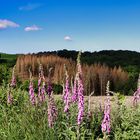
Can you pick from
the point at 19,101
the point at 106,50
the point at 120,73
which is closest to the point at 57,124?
the point at 19,101

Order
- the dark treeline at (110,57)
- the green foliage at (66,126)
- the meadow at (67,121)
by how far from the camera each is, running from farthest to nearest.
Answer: the dark treeline at (110,57) < the green foliage at (66,126) < the meadow at (67,121)

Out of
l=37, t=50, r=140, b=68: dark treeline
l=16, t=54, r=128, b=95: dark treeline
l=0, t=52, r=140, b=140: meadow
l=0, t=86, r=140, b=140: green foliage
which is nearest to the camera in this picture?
l=0, t=52, r=140, b=140: meadow

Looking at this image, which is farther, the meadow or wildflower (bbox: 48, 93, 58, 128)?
wildflower (bbox: 48, 93, 58, 128)

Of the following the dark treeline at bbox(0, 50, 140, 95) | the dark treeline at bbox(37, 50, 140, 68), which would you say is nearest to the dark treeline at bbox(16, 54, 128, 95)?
the dark treeline at bbox(0, 50, 140, 95)

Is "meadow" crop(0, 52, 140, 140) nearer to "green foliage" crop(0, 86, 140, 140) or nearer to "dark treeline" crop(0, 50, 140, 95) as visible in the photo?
"green foliage" crop(0, 86, 140, 140)

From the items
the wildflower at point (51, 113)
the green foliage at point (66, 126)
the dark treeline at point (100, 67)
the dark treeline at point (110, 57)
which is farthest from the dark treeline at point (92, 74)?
the wildflower at point (51, 113)

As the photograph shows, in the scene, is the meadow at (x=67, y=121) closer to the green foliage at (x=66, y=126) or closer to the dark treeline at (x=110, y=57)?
the green foliage at (x=66, y=126)

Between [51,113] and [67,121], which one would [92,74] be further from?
[51,113]

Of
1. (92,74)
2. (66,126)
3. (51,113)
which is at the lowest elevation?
(66,126)

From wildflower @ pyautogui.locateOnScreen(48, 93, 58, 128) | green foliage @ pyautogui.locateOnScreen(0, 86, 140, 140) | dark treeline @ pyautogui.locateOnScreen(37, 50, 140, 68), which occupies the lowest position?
green foliage @ pyautogui.locateOnScreen(0, 86, 140, 140)

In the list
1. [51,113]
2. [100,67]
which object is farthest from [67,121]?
[100,67]

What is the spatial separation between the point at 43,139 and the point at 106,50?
2472 cm

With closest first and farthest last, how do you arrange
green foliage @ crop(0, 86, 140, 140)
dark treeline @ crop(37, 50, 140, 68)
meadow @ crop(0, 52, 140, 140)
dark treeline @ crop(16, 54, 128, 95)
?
meadow @ crop(0, 52, 140, 140), green foliage @ crop(0, 86, 140, 140), dark treeline @ crop(16, 54, 128, 95), dark treeline @ crop(37, 50, 140, 68)

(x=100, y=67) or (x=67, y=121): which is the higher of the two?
(x=100, y=67)
